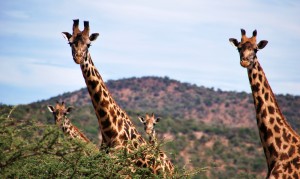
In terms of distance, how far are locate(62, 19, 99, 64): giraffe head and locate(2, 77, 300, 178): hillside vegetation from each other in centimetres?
336

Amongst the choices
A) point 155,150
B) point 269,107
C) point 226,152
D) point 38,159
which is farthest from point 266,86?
point 226,152

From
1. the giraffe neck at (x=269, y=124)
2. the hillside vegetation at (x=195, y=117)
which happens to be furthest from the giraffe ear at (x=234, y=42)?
the hillside vegetation at (x=195, y=117)

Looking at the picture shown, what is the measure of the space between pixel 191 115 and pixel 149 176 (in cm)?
8468

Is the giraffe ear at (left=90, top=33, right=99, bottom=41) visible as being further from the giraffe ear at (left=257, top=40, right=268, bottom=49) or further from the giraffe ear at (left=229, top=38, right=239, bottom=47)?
the giraffe ear at (left=257, top=40, right=268, bottom=49)

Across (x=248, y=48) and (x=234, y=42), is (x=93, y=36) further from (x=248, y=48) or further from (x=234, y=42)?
(x=248, y=48)

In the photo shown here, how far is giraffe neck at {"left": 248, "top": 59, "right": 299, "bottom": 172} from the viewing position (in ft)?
36.9

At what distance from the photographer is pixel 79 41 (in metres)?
12.6

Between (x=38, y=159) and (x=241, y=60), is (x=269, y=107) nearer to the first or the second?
(x=241, y=60)

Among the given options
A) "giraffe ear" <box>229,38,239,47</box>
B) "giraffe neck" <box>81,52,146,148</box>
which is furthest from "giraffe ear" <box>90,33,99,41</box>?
"giraffe ear" <box>229,38,239,47</box>

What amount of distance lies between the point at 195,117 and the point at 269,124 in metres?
82.5

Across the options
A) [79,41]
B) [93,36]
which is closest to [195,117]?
[93,36]

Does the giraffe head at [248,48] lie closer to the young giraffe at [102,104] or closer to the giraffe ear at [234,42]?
the giraffe ear at [234,42]

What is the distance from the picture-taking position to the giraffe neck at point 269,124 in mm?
11234

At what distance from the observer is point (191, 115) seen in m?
94.9
